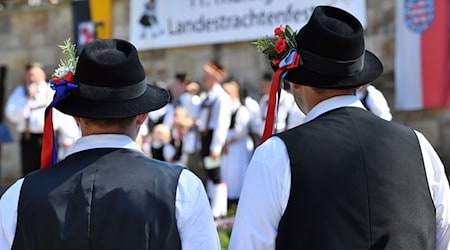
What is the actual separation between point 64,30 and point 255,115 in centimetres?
467

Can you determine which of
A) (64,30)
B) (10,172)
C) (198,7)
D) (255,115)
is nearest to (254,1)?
(198,7)

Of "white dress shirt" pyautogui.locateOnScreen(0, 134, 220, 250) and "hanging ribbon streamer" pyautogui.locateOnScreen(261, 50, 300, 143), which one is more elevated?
"hanging ribbon streamer" pyautogui.locateOnScreen(261, 50, 300, 143)

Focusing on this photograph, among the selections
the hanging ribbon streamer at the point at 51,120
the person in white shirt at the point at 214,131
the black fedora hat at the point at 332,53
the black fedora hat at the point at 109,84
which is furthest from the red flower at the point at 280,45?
the person in white shirt at the point at 214,131

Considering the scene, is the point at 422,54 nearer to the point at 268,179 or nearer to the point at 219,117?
the point at 219,117

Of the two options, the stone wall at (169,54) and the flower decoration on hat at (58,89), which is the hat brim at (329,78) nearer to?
the flower decoration on hat at (58,89)

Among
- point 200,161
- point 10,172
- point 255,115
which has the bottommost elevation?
point 10,172

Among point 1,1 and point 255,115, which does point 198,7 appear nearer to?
point 255,115

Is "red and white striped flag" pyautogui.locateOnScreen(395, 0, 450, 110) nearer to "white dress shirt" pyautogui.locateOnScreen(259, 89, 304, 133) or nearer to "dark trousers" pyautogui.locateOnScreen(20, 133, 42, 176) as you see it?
"white dress shirt" pyautogui.locateOnScreen(259, 89, 304, 133)

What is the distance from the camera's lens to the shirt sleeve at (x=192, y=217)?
2836 millimetres

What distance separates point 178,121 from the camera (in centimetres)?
1023

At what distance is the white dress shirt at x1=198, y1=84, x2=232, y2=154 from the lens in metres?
9.60

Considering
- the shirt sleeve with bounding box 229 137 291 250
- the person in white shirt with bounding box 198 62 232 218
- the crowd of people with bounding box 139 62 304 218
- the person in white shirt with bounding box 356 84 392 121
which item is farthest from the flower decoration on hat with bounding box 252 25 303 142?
the person in white shirt with bounding box 198 62 232 218

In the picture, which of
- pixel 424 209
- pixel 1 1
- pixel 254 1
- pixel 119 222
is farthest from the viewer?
pixel 1 1

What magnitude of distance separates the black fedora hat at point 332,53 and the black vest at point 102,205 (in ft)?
1.89
